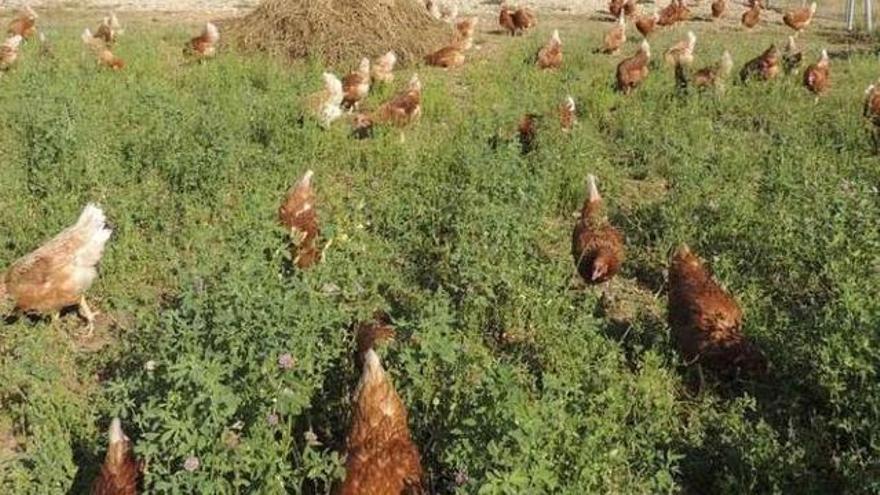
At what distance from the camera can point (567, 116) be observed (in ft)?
27.4

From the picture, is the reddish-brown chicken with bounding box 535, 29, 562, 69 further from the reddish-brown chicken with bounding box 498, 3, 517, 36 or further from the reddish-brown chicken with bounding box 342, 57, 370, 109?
the reddish-brown chicken with bounding box 498, 3, 517, 36

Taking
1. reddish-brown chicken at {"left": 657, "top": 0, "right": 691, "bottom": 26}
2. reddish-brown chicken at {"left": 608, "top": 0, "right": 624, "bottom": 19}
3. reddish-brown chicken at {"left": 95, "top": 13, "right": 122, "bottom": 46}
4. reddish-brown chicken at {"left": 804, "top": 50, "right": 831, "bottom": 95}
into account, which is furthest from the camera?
reddish-brown chicken at {"left": 608, "top": 0, "right": 624, "bottom": 19}

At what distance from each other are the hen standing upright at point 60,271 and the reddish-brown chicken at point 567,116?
4.68 meters

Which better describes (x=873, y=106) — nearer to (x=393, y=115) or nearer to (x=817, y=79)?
(x=817, y=79)

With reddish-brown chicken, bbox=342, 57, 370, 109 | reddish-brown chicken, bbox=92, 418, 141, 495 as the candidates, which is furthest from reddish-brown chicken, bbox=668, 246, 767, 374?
reddish-brown chicken, bbox=342, 57, 370, 109

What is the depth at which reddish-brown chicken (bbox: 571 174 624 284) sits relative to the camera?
5.20 meters

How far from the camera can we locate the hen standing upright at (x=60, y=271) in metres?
4.99

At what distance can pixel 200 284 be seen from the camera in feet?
13.1

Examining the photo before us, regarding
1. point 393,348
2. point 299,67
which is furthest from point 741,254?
point 299,67

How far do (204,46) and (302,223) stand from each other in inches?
270

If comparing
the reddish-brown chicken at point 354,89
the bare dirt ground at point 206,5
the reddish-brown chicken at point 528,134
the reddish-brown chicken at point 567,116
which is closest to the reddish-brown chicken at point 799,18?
the bare dirt ground at point 206,5

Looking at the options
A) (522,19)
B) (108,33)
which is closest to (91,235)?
(108,33)

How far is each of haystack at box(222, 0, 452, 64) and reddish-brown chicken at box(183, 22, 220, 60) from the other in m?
0.72

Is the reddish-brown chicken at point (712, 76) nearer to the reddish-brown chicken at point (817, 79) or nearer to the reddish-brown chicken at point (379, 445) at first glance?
the reddish-brown chicken at point (817, 79)
